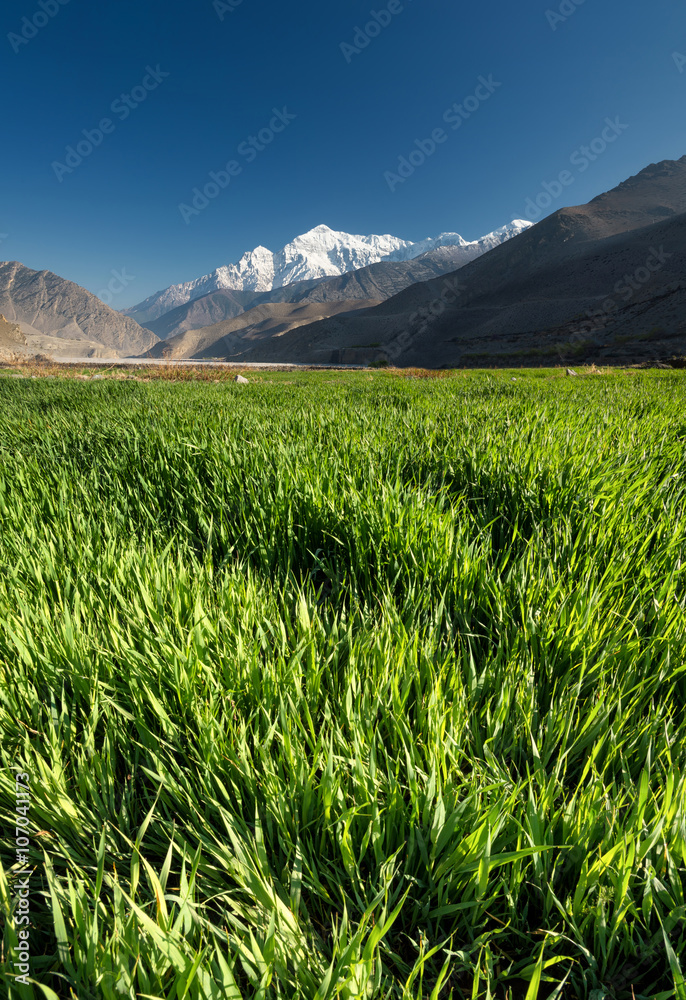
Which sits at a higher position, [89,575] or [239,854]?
[89,575]

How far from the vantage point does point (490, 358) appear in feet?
177

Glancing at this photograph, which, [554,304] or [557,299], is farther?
[557,299]

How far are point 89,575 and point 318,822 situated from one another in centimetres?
122

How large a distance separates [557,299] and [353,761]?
8578cm

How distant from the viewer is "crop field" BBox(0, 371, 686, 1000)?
2.09 ft

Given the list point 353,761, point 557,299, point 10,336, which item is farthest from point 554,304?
point 10,336

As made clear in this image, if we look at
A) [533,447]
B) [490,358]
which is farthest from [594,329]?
[533,447]

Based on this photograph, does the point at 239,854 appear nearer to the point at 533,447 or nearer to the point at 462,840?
the point at 462,840

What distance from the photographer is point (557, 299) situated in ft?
230

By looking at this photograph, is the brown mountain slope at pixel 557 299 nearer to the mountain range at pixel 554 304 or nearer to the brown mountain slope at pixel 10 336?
the mountain range at pixel 554 304

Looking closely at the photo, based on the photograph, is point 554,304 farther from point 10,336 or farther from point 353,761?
point 10,336

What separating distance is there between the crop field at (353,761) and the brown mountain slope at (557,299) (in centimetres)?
5146

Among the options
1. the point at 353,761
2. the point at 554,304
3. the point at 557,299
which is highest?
the point at 557,299

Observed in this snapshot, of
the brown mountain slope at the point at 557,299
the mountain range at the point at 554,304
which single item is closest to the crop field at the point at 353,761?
the mountain range at the point at 554,304
